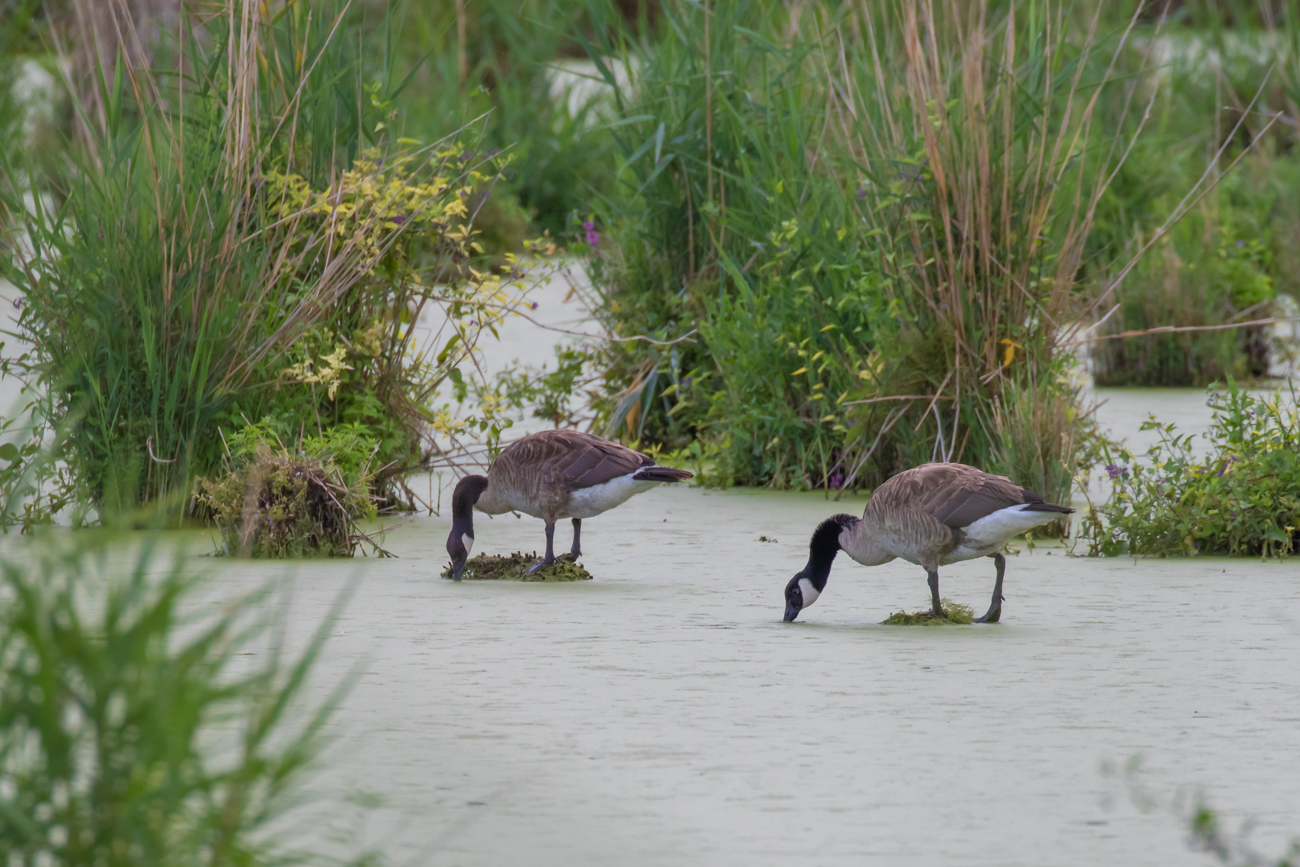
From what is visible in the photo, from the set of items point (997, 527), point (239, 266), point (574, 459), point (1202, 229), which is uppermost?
point (1202, 229)

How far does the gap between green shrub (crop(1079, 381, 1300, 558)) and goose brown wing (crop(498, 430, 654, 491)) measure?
1.88 metres

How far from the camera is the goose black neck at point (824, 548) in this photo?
6102mm

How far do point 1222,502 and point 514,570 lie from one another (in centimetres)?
261

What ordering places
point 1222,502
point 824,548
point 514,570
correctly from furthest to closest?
point 1222,502 → point 514,570 → point 824,548

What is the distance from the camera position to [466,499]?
7.07 metres

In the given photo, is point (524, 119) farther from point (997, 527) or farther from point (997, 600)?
point (997, 527)

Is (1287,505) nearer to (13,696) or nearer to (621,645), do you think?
(621,645)

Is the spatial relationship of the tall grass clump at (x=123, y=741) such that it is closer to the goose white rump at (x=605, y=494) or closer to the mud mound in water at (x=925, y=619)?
the mud mound in water at (x=925, y=619)

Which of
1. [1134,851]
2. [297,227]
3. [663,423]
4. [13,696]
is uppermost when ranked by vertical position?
[297,227]

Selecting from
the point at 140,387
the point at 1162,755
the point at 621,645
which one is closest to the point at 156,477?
the point at 140,387

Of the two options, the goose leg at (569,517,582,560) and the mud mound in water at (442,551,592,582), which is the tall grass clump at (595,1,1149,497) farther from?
the mud mound in water at (442,551,592,582)

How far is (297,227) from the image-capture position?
8.17m

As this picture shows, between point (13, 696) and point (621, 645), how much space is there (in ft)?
9.91

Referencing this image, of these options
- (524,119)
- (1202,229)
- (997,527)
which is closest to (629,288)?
(997,527)
